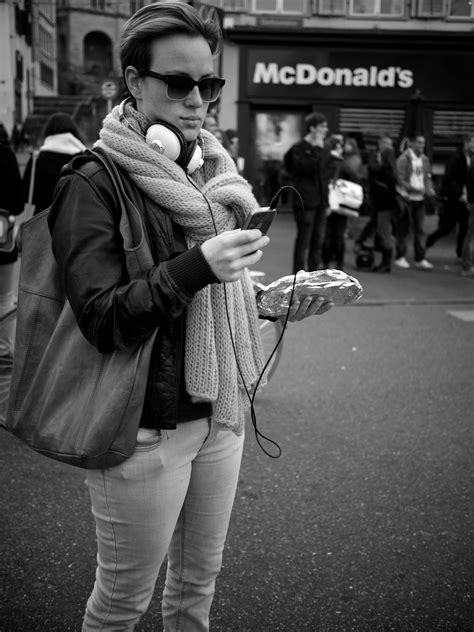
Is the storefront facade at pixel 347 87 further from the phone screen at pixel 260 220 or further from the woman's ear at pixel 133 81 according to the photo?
the phone screen at pixel 260 220

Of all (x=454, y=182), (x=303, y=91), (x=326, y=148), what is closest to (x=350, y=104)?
(x=303, y=91)

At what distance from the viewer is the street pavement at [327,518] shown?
257 centimetres

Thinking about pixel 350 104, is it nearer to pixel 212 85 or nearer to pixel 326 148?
pixel 326 148

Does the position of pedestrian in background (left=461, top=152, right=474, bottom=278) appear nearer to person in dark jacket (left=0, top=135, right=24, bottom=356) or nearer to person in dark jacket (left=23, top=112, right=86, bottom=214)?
person in dark jacket (left=23, top=112, right=86, bottom=214)

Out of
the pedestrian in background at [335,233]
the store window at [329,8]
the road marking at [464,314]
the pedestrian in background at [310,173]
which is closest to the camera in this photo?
the road marking at [464,314]

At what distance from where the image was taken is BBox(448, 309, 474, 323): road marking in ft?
24.2

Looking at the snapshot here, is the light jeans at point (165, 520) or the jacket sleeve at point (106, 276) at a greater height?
the jacket sleeve at point (106, 276)

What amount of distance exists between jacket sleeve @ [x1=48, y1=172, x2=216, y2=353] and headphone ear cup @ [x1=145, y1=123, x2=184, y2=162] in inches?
A: 6.5

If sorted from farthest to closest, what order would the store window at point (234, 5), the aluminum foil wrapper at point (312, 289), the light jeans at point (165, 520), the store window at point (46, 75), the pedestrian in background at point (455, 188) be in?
the store window at point (46, 75)
the store window at point (234, 5)
the pedestrian in background at point (455, 188)
the aluminum foil wrapper at point (312, 289)
the light jeans at point (165, 520)

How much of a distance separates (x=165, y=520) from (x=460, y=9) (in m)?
19.9

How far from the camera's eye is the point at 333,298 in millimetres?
1866

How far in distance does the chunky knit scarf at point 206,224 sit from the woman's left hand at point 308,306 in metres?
0.17

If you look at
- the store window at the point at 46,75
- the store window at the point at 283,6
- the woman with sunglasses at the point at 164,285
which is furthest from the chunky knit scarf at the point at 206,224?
the store window at the point at 46,75

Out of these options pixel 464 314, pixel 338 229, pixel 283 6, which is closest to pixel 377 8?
pixel 283 6
